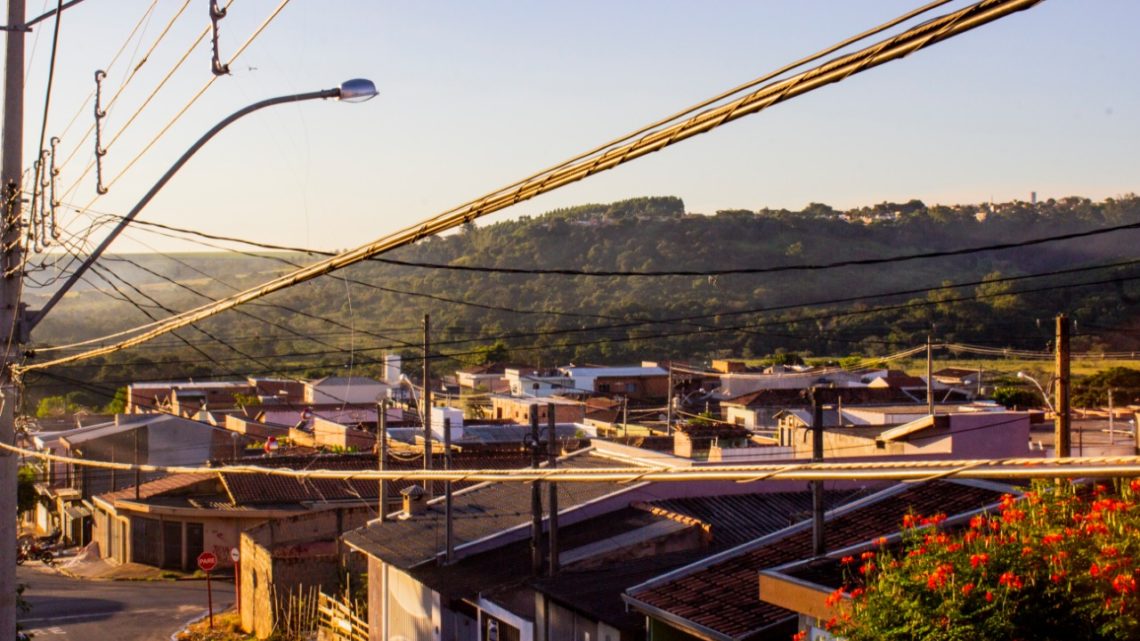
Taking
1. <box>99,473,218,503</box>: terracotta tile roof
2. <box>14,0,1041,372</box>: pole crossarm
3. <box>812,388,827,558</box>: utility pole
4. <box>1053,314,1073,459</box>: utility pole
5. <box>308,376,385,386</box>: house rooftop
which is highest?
<box>14,0,1041,372</box>: pole crossarm

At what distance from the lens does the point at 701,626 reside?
1270 cm

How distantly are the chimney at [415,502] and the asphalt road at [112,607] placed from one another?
552 cm

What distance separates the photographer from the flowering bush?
8430 mm

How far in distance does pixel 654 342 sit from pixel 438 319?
1656 cm

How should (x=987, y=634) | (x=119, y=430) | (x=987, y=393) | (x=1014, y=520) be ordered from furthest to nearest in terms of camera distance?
→ (x=987, y=393)
(x=119, y=430)
(x=1014, y=520)
(x=987, y=634)

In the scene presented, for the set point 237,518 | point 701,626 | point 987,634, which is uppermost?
point 987,634

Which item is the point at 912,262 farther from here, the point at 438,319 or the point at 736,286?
the point at 438,319

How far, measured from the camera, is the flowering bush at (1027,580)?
8430mm

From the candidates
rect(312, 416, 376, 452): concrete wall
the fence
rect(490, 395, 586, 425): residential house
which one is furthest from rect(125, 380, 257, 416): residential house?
the fence

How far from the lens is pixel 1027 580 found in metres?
8.78

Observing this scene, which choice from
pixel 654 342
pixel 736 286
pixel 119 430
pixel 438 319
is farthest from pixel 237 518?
pixel 736 286

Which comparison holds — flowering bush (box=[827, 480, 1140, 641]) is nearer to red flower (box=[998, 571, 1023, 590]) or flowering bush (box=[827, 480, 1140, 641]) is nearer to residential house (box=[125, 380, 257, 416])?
red flower (box=[998, 571, 1023, 590])

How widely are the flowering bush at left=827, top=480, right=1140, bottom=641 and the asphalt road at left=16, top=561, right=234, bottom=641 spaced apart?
62.1 ft

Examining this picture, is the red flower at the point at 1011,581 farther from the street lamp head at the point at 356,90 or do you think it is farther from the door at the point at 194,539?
the door at the point at 194,539
